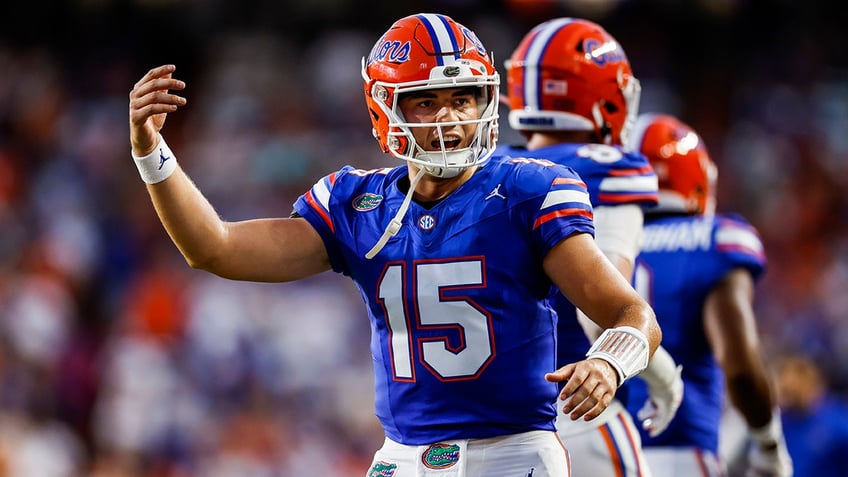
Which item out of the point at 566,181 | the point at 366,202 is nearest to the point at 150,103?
the point at 366,202

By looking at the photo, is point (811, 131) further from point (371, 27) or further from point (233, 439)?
point (233, 439)

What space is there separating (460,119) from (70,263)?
811 cm

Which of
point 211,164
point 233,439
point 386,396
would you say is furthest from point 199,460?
point 386,396

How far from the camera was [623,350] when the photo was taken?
277 centimetres

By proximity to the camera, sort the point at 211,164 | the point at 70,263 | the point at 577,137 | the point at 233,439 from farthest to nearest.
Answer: the point at 211,164, the point at 70,263, the point at 233,439, the point at 577,137

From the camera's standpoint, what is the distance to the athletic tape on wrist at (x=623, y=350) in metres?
2.75

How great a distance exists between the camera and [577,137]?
4.21 meters

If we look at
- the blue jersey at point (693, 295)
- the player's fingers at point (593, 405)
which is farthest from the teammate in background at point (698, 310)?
the player's fingers at point (593, 405)

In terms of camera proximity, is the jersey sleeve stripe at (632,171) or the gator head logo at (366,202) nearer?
the gator head logo at (366,202)

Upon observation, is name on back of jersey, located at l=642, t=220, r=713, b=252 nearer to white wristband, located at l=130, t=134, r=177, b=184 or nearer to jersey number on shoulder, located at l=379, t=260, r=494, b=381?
jersey number on shoulder, located at l=379, t=260, r=494, b=381

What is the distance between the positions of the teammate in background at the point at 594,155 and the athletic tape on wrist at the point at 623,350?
58 cm

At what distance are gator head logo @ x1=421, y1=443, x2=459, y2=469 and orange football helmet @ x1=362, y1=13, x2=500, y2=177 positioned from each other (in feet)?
2.35

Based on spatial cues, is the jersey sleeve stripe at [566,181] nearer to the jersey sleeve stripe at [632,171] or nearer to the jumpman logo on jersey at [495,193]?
the jumpman logo on jersey at [495,193]

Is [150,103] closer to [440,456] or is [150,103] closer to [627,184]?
[440,456]
